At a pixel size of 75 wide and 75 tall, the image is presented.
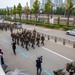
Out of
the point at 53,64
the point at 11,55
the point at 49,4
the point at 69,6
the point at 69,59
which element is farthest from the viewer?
the point at 49,4

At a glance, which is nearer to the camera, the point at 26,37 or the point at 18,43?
the point at 26,37

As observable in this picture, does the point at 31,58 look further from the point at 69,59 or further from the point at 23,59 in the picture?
the point at 69,59

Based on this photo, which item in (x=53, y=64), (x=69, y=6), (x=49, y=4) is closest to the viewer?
(x=53, y=64)

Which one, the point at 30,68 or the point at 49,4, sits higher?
the point at 49,4

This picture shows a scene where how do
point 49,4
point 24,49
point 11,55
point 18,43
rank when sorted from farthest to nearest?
point 49,4
point 18,43
point 24,49
point 11,55

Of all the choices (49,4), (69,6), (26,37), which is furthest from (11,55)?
(49,4)

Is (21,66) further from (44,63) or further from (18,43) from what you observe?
(18,43)

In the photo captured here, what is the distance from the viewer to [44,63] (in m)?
15.6

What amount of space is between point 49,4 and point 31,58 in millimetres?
43217

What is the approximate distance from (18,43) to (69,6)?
25.3 meters

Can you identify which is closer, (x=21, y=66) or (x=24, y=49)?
(x=21, y=66)

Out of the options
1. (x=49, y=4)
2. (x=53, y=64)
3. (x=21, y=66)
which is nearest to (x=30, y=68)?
(x=21, y=66)

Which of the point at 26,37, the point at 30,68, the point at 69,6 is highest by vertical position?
the point at 69,6

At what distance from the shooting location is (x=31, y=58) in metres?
17.4
